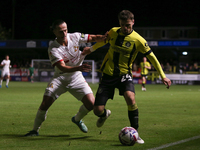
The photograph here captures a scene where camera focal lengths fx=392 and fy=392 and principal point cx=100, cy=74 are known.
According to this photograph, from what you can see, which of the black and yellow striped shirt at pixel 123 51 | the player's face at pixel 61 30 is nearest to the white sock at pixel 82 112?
the black and yellow striped shirt at pixel 123 51

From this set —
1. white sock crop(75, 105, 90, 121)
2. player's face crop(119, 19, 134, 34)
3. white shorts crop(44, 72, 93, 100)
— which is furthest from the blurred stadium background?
player's face crop(119, 19, 134, 34)

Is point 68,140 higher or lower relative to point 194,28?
lower

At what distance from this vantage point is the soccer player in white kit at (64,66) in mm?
7180

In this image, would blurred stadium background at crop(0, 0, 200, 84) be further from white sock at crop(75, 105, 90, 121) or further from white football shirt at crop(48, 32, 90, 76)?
white football shirt at crop(48, 32, 90, 76)

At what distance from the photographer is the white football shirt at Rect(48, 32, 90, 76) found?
23.7 feet

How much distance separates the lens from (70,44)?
740 cm

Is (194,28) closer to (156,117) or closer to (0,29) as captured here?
(0,29)

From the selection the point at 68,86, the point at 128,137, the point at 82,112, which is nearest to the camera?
the point at 128,137

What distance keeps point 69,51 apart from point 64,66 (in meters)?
0.44

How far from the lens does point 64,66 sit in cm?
705

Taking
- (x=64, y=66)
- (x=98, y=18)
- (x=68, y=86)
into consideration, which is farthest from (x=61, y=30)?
(x=98, y=18)

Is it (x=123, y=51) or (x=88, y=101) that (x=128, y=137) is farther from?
(x=123, y=51)

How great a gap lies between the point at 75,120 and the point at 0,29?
53310mm

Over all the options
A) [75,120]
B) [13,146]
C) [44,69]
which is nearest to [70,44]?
[75,120]
